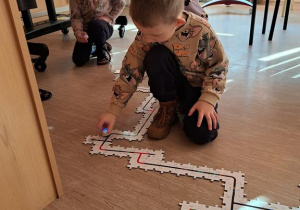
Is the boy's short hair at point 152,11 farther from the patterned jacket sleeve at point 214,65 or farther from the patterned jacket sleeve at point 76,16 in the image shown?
the patterned jacket sleeve at point 76,16

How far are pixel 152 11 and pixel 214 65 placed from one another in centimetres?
34

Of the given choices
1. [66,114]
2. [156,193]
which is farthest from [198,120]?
[66,114]

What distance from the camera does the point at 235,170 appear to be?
912mm

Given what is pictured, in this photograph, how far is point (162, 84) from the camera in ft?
3.45

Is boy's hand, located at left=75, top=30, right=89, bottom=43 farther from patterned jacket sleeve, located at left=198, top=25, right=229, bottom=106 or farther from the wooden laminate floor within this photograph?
patterned jacket sleeve, located at left=198, top=25, right=229, bottom=106

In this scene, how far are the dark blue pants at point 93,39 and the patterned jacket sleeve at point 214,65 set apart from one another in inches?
38.8

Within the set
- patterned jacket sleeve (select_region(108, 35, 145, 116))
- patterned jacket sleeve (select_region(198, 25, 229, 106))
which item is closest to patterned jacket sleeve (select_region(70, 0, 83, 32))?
patterned jacket sleeve (select_region(108, 35, 145, 116))

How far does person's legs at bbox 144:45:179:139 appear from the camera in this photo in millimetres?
1021

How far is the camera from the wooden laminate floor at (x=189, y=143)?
33.0 inches

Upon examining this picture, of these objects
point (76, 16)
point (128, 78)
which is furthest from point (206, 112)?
point (76, 16)

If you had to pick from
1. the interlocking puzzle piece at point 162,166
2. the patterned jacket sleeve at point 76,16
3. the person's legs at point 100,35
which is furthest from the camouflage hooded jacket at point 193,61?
the patterned jacket sleeve at point 76,16

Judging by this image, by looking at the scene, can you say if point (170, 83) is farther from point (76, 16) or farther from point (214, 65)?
point (76, 16)

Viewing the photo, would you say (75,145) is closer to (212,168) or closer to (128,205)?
(128,205)

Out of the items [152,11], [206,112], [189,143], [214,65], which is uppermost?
[152,11]
